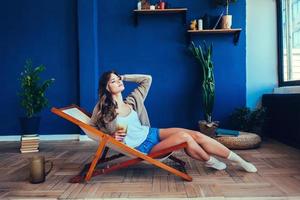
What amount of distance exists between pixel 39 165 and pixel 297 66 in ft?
11.9

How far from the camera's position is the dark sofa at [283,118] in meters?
3.97

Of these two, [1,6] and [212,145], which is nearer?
[212,145]

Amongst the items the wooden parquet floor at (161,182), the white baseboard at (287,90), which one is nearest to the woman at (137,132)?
the wooden parquet floor at (161,182)

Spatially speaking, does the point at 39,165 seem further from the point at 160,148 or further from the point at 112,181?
the point at 160,148

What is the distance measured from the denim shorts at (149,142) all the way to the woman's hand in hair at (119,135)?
0.16 m

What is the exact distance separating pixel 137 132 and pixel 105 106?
0.34 meters

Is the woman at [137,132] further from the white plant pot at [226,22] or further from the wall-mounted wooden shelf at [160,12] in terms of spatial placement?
the white plant pot at [226,22]

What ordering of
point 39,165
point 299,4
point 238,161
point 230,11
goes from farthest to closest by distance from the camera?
point 230,11, point 299,4, point 238,161, point 39,165

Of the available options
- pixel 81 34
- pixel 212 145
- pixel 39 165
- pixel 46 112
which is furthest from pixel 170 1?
pixel 39 165

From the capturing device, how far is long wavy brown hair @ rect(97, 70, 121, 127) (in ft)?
8.75

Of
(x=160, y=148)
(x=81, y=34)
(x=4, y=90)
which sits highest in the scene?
(x=81, y=34)

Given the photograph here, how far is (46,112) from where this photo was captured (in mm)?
5070

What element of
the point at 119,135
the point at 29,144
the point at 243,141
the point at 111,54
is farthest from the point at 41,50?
the point at 243,141

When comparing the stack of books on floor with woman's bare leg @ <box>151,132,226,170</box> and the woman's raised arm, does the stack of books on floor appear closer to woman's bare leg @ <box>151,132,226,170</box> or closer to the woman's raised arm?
the woman's raised arm
